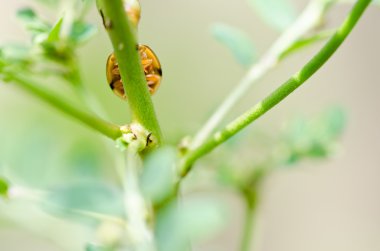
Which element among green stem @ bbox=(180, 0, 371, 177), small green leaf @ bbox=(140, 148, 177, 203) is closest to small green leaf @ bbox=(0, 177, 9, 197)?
small green leaf @ bbox=(140, 148, 177, 203)

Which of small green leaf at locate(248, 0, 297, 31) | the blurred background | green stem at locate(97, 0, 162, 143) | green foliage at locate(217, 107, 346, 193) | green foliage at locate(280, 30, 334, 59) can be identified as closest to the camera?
green stem at locate(97, 0, 162, 143)

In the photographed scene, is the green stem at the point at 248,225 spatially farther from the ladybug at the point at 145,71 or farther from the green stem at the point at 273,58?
the ladybug at the point at 145,71

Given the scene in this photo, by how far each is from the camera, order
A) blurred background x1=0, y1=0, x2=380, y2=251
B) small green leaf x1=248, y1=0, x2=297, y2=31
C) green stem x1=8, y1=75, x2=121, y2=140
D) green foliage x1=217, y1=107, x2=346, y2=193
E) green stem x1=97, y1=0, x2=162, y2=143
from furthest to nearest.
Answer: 1. blurred background x1=0, y1=0, x2=380, y2=251
2. green foliage x1=217, y1=107, x2=346, y2=193
3. small green leaf x1=248, y1=0, x2=297, y2=31
4. green stem x1=8, y1=75, x2=121, y2=140
5. green stem x1=97, y1=0, x2=162, y2=143

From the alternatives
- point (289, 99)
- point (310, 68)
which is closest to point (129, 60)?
point (310, 68)

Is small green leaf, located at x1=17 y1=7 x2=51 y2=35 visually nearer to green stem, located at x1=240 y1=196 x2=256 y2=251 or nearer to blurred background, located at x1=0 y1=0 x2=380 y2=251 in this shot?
green stem, located at x1=240 y1=196 x2=256 y2=251

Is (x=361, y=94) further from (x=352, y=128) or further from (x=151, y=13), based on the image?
(x=151, y=13)

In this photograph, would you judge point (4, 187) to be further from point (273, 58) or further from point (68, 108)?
point (273, 58)
